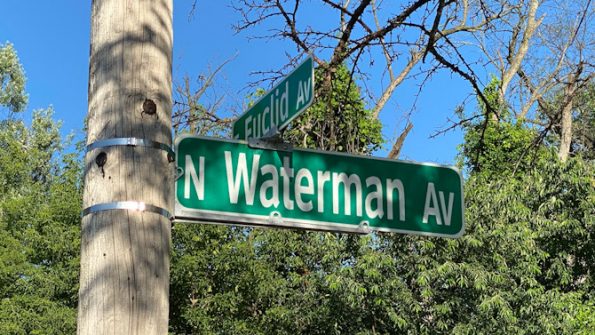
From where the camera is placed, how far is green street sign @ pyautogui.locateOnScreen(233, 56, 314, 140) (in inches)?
111

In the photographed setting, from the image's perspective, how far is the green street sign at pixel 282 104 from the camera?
281cm

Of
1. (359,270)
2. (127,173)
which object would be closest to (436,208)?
(127,173)

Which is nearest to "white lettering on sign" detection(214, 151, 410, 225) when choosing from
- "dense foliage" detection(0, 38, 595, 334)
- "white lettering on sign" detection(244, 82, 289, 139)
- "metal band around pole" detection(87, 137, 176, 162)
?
"white lettering on sign" detection(244, 82, 289, 139)

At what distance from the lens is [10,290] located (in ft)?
66.5

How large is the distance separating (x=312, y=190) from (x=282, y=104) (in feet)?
1.09

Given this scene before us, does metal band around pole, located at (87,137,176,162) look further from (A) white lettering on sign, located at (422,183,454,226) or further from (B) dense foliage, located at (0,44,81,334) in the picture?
(B) dense foliage, located at (0,44,81,334)

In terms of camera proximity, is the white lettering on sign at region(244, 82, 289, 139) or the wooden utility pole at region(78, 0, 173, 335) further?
the white lettering on sign at region(244, 82, 289, 139)

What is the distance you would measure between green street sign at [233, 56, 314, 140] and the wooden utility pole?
1.57ft

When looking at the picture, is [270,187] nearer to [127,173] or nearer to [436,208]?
[127,173]

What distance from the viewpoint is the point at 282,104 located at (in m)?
2.90

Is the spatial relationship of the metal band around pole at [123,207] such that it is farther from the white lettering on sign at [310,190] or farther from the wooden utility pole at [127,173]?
the white lettering on sign at [310,190]

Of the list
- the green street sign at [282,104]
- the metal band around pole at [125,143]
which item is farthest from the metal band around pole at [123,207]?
the green street sign at [282,104]

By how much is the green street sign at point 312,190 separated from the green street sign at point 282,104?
13cm

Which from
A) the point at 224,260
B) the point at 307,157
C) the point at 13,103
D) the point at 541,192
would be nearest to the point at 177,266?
the point at 224,260
